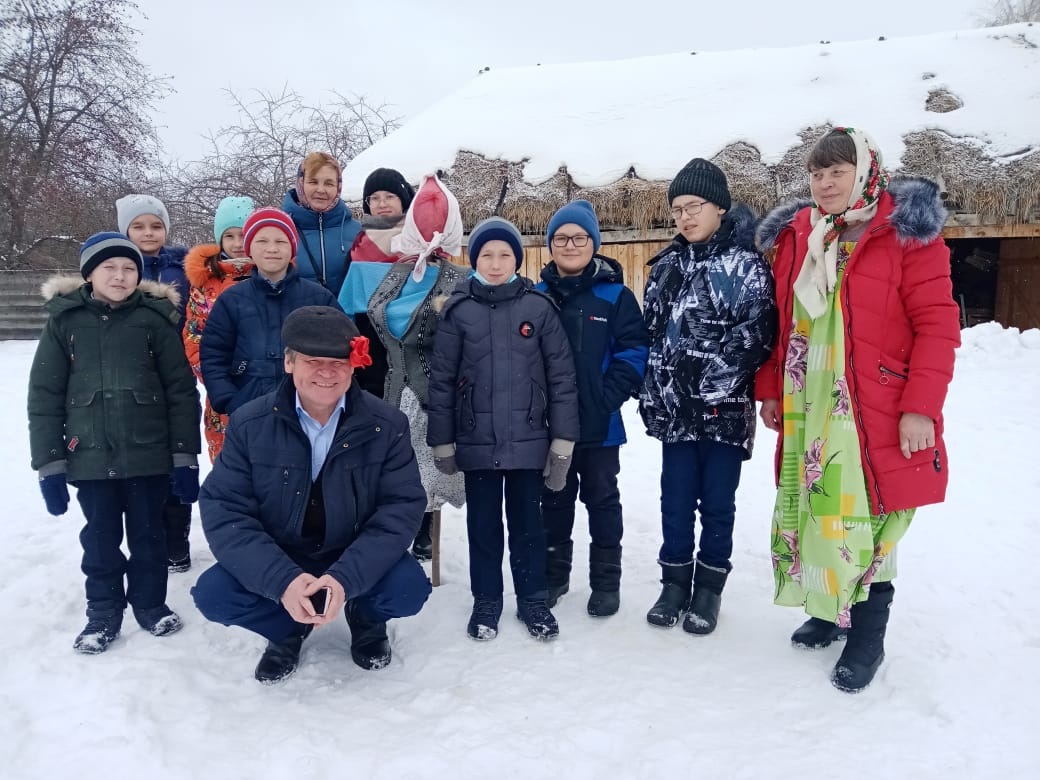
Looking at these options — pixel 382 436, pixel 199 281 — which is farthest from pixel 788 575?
pixel 199 281

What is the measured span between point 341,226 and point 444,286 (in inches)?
29.1

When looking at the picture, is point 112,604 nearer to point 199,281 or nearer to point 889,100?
point 199,281

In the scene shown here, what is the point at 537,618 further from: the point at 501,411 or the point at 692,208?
the point at 692,208

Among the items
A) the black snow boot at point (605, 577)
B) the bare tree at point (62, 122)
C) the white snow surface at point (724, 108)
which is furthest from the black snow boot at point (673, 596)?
the bare tree at point (62, 122)

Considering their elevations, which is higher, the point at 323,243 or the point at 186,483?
the point at 323,243

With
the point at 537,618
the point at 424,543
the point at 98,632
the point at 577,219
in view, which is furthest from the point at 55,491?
the point at 577,219

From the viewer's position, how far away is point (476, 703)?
224 cm

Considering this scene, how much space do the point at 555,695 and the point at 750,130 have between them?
725 cm

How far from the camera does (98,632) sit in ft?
8.35

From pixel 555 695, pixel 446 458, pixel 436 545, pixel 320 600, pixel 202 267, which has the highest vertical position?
pixel 202 267

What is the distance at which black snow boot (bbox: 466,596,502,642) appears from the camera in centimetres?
265

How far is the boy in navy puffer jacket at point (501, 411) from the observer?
2619 mm

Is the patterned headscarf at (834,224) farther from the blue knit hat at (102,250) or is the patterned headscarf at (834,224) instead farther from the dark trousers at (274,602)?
the blue knit hat at (102,250)

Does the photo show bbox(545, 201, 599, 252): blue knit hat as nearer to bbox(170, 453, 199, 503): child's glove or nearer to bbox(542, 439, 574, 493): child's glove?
bbox(542, 439, 574, 493): child's glove
